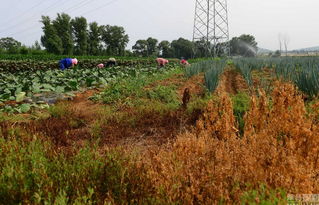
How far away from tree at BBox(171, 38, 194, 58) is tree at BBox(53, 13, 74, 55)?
46.8 m

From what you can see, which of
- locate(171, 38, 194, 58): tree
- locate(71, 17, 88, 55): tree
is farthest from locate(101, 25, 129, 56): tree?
locate(171, 38, 194, 58): tree

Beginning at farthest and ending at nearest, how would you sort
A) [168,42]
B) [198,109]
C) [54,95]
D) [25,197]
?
[168,42]
[54,95]
[198,109]
[25,197]

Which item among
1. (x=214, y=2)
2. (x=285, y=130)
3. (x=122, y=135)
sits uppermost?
(x=214, y=2)

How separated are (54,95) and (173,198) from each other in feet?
20.4

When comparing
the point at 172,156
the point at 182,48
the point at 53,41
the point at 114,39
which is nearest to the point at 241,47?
the point at 182,48

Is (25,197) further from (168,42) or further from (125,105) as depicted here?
(168,42)

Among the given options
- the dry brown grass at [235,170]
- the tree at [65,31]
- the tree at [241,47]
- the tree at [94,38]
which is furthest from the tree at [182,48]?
the dry brown grass at [235,170]

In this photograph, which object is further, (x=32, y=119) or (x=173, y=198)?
(x=32, y=119)

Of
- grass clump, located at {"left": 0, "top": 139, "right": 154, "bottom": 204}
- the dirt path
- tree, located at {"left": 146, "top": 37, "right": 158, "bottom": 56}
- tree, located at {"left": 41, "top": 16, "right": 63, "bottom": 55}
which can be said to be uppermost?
tree, located at {"left": 146, "top": 37, "right": 158, "bottom": 56}

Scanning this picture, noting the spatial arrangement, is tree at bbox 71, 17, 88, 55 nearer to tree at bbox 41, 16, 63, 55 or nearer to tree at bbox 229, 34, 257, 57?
tree at bbox 41, 16, 63, 55

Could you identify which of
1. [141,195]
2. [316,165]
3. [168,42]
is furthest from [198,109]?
[168,42]

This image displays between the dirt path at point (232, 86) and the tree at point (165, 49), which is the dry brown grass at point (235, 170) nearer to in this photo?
the dirt path at point (232, 86)

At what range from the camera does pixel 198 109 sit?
4.62m

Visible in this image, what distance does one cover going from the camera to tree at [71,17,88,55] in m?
54.7
